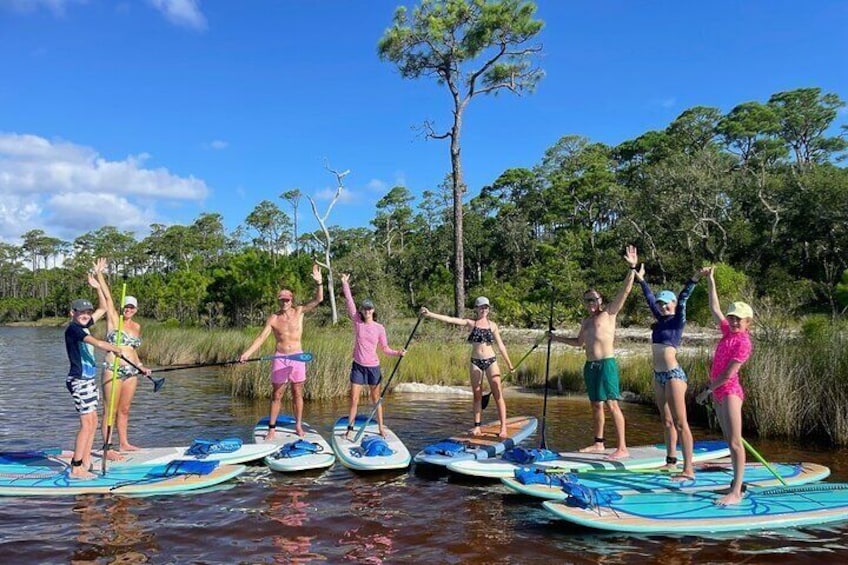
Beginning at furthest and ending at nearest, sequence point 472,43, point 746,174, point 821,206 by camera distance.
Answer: point 746,174, point 821,206, point 472,43

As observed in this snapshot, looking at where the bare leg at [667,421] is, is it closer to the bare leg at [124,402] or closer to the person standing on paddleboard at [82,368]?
the person standing on paddleboard at [82,368]

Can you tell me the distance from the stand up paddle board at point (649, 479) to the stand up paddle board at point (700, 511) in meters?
0.23

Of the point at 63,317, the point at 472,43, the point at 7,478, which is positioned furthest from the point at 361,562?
the point at 63,317

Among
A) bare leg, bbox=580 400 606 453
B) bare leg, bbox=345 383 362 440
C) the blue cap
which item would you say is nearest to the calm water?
bare leg, bbox=345 383 362 440

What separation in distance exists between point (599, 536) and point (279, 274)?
3083cm

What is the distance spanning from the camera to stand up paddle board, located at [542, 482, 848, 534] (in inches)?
218

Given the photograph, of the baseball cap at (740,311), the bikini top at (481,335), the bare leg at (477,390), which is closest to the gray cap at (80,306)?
the bikini top at (481,335)

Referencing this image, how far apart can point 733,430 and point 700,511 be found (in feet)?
2.59

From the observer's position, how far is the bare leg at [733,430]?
571 centimetres

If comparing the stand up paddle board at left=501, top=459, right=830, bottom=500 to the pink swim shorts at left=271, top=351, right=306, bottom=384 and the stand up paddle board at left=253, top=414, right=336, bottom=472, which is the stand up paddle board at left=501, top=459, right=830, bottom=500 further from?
the pink swim shorts at left=271, top=351, right=306, bottom=384

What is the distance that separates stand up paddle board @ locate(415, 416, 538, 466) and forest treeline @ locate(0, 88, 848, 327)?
15245mm

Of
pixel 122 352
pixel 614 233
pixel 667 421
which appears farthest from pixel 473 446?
pixel 614 233

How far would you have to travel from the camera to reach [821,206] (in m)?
30.0

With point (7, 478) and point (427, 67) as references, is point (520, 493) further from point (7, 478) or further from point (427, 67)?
point (427, 67)
